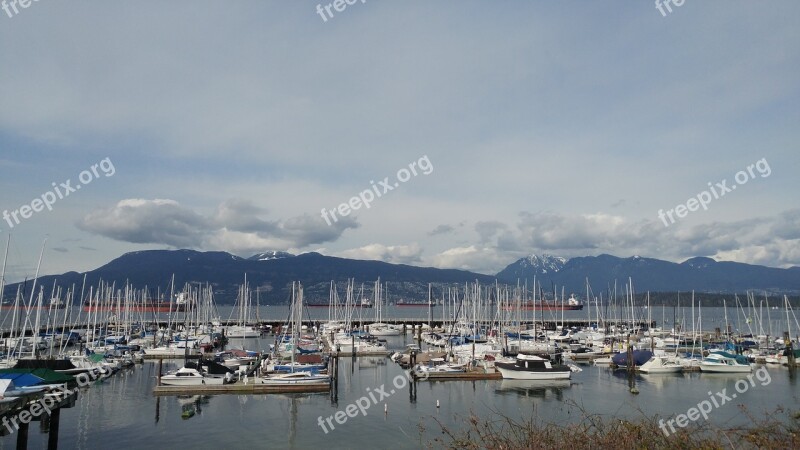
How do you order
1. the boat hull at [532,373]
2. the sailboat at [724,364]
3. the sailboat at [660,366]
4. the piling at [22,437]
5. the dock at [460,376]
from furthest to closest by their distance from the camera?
the sailboat at [724,364] → the sailboat at [660,366] → the dock at [460,376] → the boat hull at [532,373] → the piling at [22,437]

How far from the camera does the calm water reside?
100 ft

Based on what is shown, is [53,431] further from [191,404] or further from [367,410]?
[367,410]

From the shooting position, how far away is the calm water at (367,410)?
100ft

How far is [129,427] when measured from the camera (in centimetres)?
3303

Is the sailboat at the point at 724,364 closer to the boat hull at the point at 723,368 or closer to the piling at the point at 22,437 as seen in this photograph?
the boat hull at the point at 723,368

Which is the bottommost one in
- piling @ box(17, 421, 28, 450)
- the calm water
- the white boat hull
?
the calm water

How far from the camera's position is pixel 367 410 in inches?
1489

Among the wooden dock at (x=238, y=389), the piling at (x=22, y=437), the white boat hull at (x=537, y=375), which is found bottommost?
the wooden dock at (x=238, y=389)

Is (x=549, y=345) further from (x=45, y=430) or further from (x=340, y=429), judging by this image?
(x=45, y=430)

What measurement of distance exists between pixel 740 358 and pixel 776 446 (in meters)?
52.1

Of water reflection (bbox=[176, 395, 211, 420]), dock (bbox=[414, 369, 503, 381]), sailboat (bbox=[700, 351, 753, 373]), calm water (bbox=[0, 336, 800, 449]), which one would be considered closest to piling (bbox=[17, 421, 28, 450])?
calm water (bbox=[0, 336, 800, 449])

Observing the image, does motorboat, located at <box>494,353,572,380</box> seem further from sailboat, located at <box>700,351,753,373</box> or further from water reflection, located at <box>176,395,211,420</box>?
water reflection, located at <box>176,395,211,420</box>

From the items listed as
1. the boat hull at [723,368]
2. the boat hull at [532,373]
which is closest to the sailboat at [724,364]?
the boat hull at [723,368]

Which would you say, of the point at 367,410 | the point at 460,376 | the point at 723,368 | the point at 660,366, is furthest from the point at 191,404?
the point at 723,368
